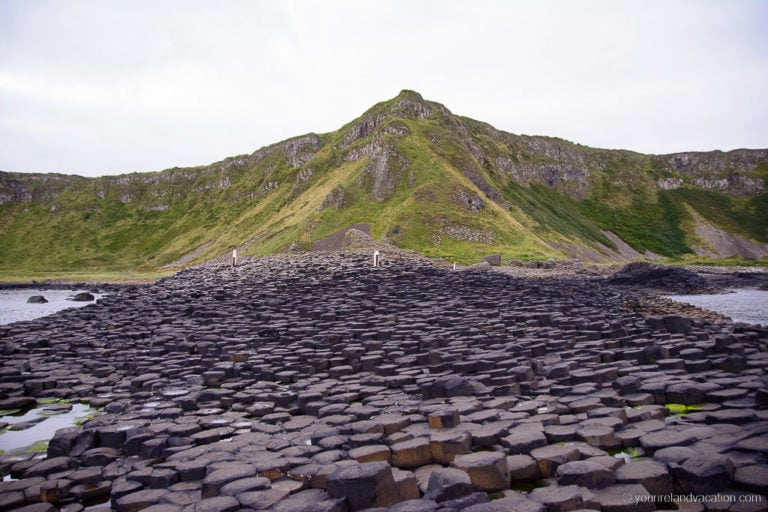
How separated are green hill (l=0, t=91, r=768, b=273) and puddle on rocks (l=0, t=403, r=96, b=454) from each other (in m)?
43.4

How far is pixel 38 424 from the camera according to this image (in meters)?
10.9

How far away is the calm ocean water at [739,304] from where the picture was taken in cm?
2717

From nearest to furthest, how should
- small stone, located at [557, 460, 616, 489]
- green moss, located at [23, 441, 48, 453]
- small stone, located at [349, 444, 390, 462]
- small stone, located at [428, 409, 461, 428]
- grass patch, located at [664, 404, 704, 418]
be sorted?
1. small stone, located at [557, 460, 616, 489]
2. small stone, located at [349, 444, 390, 462]
3. small stone, located at [428, 409, 461, 428]
4. grass patch, located at [664, 404, 704, 418]
5. green moss, located at [23, 441, 48, 453]

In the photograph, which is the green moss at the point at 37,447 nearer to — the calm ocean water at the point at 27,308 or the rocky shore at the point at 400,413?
the rocky shore at the point at 400,413

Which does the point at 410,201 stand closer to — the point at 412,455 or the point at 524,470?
the point at 412,455

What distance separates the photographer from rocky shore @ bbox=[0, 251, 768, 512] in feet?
19.5

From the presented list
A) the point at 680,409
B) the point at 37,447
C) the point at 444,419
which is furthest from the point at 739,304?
the point at 37,447

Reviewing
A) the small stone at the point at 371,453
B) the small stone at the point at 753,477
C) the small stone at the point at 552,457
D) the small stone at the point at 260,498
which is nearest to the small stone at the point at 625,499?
the small stone at the point at 552,457

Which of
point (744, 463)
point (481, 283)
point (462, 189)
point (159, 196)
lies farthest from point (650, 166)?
point (744, 463)

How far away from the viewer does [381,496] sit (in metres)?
5.87

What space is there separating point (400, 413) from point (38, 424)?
745 cm

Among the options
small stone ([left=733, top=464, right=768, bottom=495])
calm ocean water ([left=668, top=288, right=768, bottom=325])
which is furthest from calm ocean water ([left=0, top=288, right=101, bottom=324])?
calm ocean water ([left=668, top=288, right=768, bottom=325])

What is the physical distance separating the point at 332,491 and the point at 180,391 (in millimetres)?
7069

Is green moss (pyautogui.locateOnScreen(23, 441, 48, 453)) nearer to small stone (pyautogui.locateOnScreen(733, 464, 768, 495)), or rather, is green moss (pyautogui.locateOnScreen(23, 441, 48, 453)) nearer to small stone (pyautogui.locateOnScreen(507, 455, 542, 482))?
small stone (pyautogui.locateOnScreen(507, 455, 542, 482))
